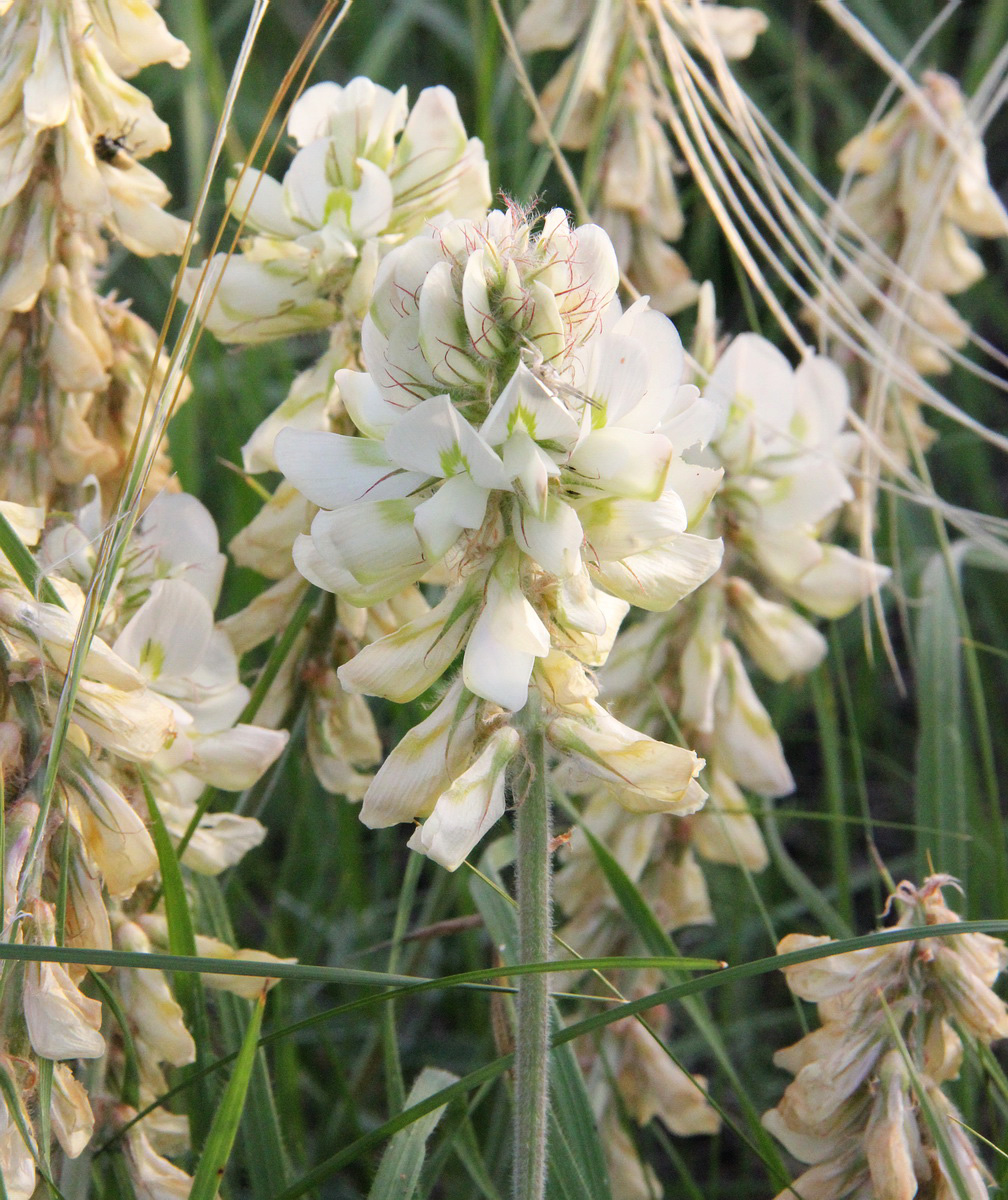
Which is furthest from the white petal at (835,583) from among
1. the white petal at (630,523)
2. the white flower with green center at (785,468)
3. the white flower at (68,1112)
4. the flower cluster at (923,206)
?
the white flower at (68,1112)

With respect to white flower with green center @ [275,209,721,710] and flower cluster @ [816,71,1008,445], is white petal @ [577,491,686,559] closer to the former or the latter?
white flower with green center @ [275,209,721,710]

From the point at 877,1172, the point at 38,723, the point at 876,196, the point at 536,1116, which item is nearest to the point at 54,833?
the point at 38,723

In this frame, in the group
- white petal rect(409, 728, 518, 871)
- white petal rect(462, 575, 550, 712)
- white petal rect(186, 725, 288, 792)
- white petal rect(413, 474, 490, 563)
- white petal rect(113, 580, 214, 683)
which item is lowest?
white petal rect(186, 725, 288, 792)

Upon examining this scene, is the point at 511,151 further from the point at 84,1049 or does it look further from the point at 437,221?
the point at 84,1049

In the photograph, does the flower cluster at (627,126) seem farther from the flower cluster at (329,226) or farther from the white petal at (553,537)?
the white petal at (553,537)

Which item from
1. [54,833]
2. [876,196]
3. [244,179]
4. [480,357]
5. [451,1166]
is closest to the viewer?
[480,357]

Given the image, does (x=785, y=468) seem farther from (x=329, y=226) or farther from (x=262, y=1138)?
(x=262, y=1138)

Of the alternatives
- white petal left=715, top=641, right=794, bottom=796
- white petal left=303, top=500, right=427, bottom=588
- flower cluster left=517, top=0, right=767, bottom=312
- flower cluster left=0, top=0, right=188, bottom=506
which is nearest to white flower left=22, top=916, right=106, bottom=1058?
white petal left=303, top=500, right=427, bottom=588

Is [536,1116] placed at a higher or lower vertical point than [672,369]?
lower
